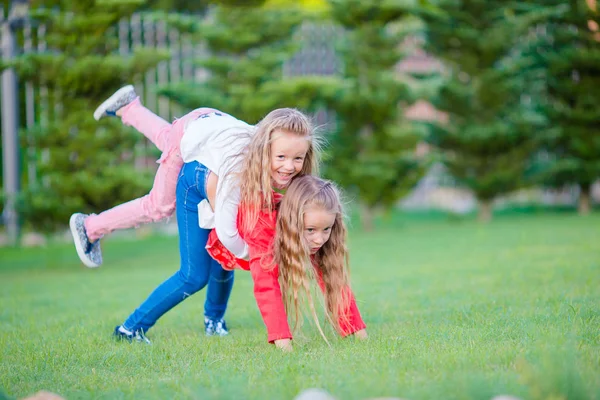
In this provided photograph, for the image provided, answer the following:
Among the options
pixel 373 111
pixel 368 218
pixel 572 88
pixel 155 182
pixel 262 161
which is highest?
pixel 572 88

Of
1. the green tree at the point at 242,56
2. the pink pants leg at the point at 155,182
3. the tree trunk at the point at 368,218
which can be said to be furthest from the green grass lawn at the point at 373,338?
the tree trunk at the point at 368,218

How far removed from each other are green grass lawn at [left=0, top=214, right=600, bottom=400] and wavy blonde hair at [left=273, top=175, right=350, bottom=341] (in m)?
0.20

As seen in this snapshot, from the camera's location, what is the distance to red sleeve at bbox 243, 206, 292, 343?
3.66m

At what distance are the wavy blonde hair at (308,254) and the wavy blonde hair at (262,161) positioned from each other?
12cm

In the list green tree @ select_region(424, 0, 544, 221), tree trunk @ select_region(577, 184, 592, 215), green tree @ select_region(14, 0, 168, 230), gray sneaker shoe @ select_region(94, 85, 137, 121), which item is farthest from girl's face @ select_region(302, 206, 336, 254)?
tree trunk @ select_region(577, 184, 592, 215)

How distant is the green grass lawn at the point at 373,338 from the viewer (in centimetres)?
281

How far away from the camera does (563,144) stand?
1134 cm

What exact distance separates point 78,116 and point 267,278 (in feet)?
16.0

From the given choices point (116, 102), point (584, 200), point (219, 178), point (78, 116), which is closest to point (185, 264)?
point (219, 178)

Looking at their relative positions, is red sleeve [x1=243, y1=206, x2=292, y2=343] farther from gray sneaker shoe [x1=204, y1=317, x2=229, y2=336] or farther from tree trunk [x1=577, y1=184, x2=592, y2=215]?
tree trunk [x1=577, y1=184, x2=592, y2=215]

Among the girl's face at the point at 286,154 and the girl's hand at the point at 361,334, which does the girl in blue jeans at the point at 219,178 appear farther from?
the girl's hand at the point at 361,334

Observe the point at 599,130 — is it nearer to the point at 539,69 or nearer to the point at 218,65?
the point at 539,69

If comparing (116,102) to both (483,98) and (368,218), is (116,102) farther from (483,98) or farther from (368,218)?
(483,98)

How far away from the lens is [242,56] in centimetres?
970
